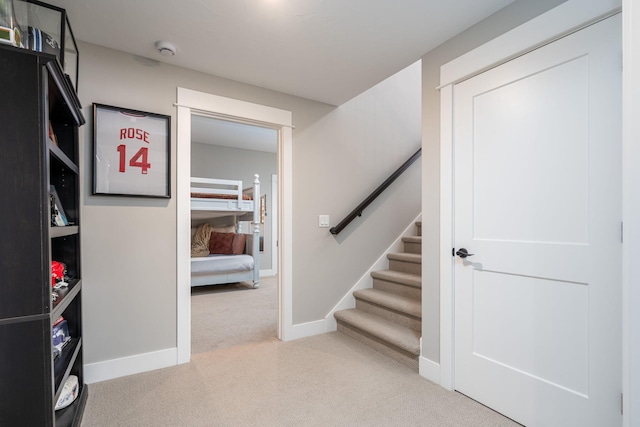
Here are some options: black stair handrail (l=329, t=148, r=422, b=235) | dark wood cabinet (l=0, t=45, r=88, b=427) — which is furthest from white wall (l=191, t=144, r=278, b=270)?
dark wood cabinet (l=0, t=45, r=88, b=427)

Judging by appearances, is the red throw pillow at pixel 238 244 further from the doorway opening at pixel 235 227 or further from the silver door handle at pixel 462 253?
the silver door handle at pixel 462 253

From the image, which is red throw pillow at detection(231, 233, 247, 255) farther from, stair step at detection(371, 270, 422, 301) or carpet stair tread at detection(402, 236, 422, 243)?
carpet stair tread at detection(402, 236, 422, 243)

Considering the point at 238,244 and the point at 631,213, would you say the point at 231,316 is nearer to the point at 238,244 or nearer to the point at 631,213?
the point at 238,244

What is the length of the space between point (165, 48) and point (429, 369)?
270cm

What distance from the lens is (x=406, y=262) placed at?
306 cm

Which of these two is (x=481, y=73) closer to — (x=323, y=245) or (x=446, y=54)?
(x=446, y=54)

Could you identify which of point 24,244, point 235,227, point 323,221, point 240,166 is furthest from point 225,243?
point 24,244

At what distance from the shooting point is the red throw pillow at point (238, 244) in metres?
5.41

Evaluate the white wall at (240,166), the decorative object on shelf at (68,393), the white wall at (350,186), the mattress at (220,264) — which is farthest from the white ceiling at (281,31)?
the white wall at (240,166)

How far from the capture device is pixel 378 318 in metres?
2.76

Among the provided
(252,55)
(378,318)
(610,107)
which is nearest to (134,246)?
(252,55)

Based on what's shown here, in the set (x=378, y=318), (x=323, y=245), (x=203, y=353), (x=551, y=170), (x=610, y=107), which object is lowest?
(x=203, y=353)

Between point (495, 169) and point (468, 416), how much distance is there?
1.33m

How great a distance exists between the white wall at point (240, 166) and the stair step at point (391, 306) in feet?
12.0
